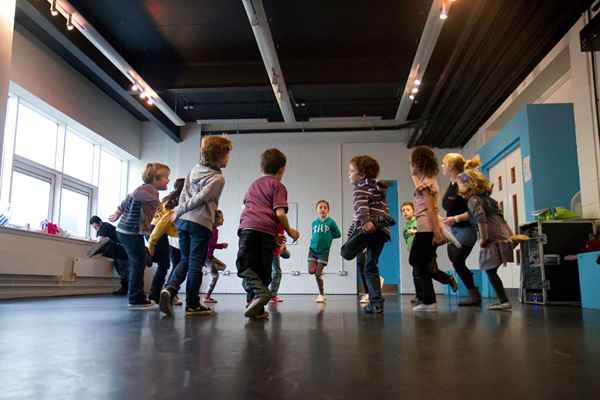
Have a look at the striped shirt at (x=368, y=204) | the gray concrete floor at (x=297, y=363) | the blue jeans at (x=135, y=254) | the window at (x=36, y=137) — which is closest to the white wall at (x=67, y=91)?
the window at (x=36, y=137)

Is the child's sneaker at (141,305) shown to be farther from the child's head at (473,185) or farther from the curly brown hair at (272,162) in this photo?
the child's head at (473,185)

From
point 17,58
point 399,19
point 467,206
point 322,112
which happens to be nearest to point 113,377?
point 467,206

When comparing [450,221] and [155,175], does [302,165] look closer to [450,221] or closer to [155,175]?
[450,221]

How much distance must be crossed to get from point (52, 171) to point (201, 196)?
4.87 m

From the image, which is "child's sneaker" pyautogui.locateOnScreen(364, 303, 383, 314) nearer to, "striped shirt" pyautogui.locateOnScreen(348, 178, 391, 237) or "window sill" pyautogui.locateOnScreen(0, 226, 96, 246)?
"striped shirt" pyautogui.locateOnScreen(348, 178, 391, 237)

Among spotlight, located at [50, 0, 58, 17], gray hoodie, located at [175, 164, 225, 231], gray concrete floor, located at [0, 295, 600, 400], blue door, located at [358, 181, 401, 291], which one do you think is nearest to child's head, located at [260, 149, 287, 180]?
gray hoodie, located at [175, 164, 225, 231]

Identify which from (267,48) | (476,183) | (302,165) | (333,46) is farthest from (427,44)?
(302,165)

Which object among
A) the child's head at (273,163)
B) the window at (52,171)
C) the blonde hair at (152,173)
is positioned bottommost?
the child's head at (273,163)

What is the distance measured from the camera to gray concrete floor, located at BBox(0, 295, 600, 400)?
2.98ft

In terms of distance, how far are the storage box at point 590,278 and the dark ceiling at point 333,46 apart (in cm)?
234

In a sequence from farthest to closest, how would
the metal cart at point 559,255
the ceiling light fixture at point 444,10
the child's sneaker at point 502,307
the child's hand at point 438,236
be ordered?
the metal cart at point 559,255, the ceiling light fixture at point 444,10, the child's sneaker at point 502,307, the child's hand at point 438,236

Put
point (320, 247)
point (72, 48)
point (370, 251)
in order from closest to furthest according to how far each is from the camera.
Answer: point (370, 251), point (320, 247), point (72, 48)

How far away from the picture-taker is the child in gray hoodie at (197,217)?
2.97 m

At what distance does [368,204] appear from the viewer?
316 cm
